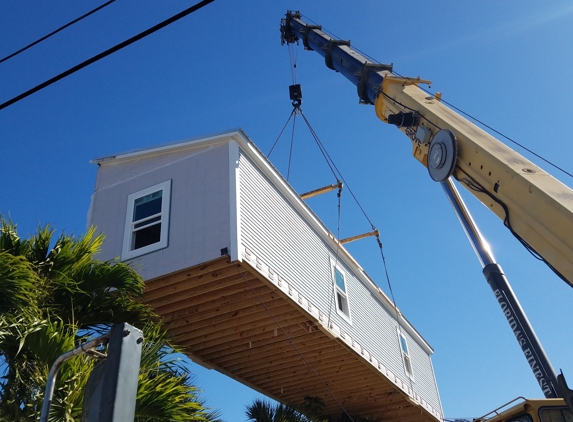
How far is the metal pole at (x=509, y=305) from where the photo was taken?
9.45 m

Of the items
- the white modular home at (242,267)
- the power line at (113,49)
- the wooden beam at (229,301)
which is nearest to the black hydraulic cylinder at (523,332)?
the white modular home at (242,267)

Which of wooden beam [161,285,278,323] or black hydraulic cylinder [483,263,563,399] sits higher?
wooden beam [161,285,278,323]

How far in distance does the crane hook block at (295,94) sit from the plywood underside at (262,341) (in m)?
8.32

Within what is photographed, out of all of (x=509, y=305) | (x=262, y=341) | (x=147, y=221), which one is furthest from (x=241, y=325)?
(x=509, y=305)

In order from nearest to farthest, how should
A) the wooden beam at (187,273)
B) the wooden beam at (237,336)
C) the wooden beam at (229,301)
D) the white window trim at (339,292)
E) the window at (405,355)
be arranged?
1. the wooden beam at (187,273)
2. the wooden beam at (229,301)
3. the wooden beam at (237,336)
4. the white window trim at (339,292)
5. the window at (405,355)

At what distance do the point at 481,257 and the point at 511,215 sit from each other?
304 centimetres

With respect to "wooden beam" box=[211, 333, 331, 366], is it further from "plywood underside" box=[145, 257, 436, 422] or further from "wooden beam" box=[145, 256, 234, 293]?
"wooden beam" box=[145, 256, 234, 293]

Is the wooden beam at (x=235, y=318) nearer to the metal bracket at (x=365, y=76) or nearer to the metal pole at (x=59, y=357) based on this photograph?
the metal bracket at (x=365, y=76)

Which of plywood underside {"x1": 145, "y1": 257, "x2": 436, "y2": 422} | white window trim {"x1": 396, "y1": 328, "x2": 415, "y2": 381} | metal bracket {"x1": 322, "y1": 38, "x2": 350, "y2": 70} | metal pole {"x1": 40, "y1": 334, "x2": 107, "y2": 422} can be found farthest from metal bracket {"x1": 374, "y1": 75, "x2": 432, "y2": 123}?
metal pole {"x1": 40, "y1": 334, "x2": 107, "y2": 422}

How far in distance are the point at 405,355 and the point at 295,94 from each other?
28.6ft

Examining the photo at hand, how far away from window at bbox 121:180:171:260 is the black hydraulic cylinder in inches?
240

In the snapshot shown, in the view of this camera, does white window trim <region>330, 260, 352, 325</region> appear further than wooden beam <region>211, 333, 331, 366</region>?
Yes

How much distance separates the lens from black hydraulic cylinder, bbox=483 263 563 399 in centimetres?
939

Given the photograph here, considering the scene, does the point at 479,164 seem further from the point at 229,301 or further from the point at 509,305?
the point at 229,301
